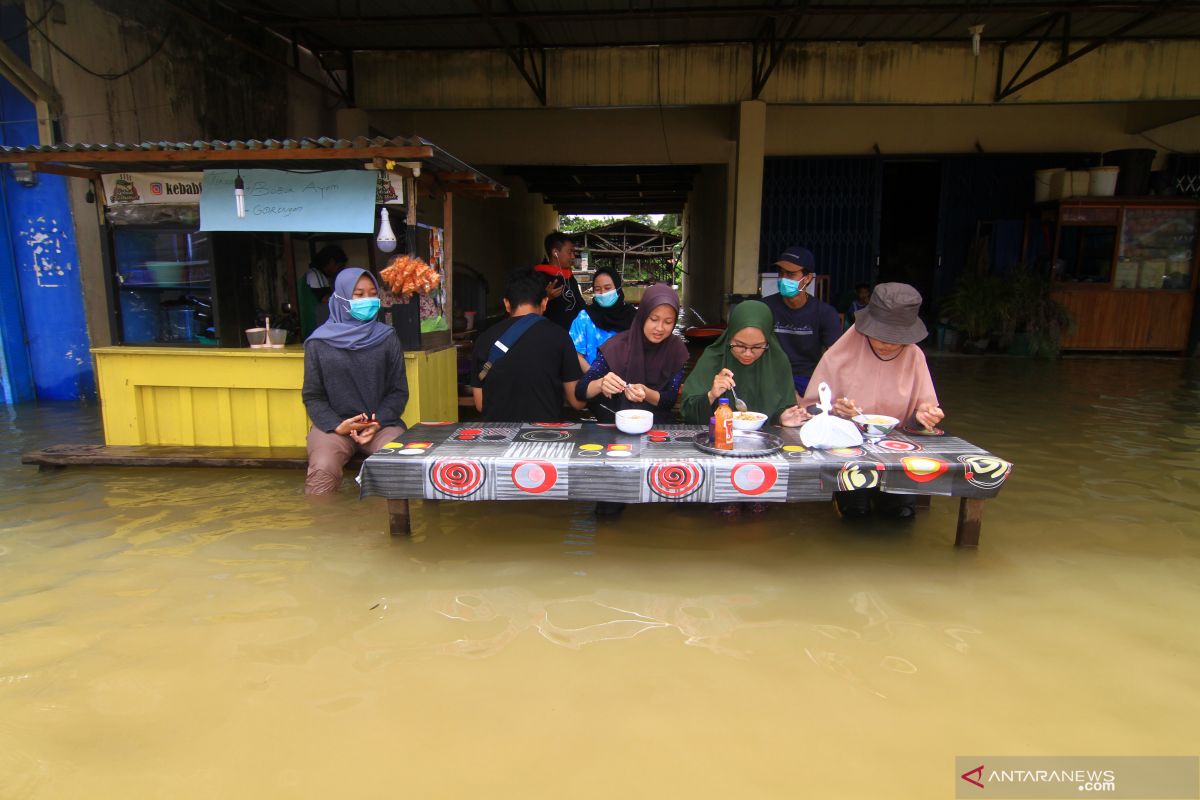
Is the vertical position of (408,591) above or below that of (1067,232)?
below

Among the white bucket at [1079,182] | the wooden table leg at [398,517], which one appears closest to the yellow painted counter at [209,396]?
the wooden table leg at [398,517]

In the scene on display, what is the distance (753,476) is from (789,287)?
1.90m

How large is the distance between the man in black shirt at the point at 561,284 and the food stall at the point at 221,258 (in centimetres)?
78

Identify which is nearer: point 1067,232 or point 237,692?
point 237,692

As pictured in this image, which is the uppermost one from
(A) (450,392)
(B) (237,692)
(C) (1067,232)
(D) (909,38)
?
(D) (909,38)

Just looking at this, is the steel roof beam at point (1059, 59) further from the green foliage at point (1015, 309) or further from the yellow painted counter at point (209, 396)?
the yellow painted counter at point (209, 396)

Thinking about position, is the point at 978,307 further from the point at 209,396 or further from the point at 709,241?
the point at 209,396

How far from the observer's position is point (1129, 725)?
1918 millimetres

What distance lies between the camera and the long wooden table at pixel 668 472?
8.65 ft

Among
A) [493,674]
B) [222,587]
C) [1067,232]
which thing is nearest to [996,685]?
[493,674]

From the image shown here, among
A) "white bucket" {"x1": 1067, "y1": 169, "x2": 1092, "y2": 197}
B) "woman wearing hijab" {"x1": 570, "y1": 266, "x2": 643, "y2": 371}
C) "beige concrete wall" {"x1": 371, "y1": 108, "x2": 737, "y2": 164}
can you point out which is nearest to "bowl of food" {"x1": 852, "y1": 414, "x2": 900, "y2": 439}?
"woman wearing hijab" {"x1": 570, "y1": 266, "x2": 643, "y2": 371}

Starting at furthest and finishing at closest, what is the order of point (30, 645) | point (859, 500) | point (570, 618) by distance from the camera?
point (859, 500) < point (570, 618) < point (30, 645)

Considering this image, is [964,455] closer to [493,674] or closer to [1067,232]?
[493,674]

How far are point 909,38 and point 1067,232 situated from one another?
377cm
